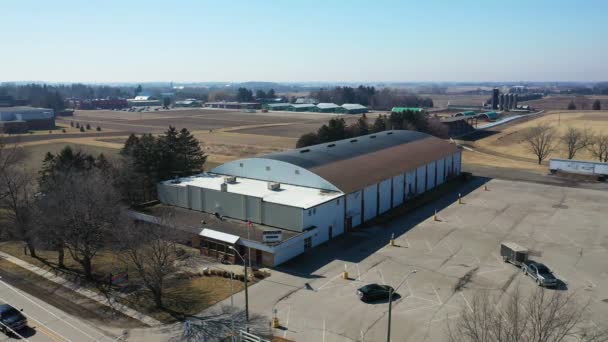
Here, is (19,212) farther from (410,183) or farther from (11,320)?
(410,183)

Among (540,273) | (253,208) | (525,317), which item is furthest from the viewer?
(253,208)

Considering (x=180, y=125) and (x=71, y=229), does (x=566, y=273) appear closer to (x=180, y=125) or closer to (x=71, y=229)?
(x=71, y=229)

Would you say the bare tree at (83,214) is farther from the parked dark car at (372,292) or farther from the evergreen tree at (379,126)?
the evergreen tree at (379,126)

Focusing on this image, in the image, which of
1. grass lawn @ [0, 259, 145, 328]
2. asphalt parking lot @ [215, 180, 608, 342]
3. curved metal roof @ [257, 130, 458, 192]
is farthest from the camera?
curved metal roof @ [257, 130, 458, 192]

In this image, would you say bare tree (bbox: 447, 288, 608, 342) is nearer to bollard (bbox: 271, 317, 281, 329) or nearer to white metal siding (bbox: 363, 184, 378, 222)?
bollard (bbox: 271, 317, 281, 329)

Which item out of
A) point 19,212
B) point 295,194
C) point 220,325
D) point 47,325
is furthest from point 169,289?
point 19,212

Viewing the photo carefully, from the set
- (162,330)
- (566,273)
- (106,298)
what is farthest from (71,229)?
(566,273)

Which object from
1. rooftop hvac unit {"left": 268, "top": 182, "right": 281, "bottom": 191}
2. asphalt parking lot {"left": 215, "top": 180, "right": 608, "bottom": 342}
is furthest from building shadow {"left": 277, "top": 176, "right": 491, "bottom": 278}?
rooftop hvac unit {"left": 268, "top": 182, "right": 281, "bottom": 191}

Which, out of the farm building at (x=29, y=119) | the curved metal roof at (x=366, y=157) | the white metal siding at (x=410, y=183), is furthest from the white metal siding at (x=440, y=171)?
the farm building at (x=29, y=119)
